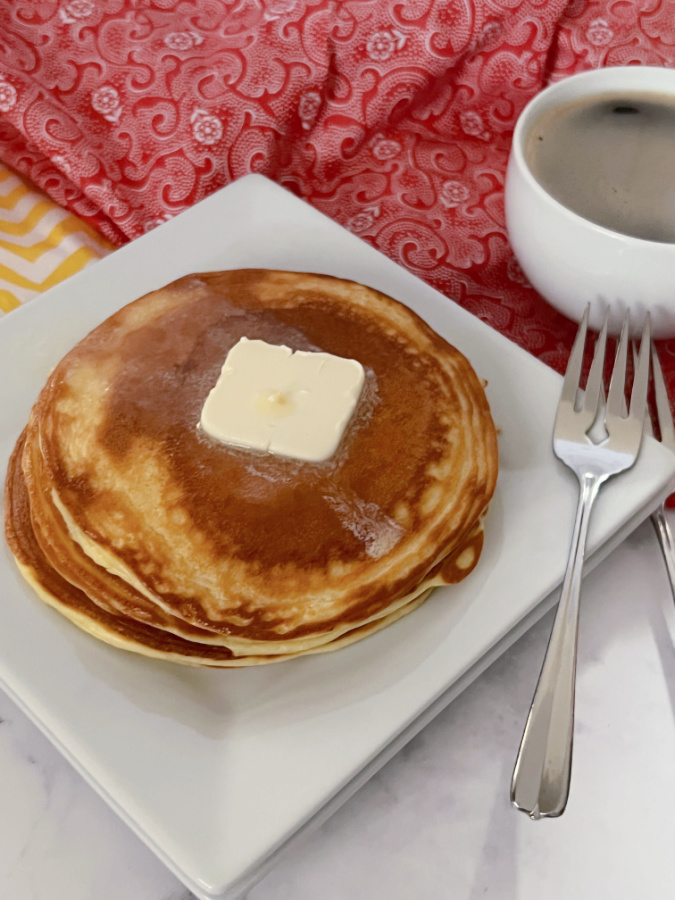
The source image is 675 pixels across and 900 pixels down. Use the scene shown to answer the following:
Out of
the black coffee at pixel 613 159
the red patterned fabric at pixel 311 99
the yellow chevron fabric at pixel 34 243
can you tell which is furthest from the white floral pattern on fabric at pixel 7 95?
the black coffee at pixel 613 159

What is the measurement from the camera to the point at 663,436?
1112 mm

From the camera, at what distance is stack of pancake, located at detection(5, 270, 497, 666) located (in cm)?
88

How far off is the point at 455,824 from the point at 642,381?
23.8 inches

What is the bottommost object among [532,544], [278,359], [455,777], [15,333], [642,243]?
[455,777]

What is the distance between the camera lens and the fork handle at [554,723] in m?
0.80

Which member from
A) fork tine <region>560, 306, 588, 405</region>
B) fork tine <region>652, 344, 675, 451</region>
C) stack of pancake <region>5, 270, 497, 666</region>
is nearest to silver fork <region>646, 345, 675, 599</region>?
fork tine <region>652, 344, 675, 451</region>

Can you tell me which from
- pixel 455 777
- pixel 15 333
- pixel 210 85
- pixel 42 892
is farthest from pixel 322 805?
pixel 210 85

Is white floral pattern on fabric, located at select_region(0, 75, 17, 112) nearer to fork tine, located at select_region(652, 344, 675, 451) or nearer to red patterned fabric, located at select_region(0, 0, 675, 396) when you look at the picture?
red patterned fabric, located at select_region(0, 0, 675, 396)

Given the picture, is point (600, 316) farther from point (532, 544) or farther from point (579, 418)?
point (532, 544)

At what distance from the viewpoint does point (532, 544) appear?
38.0 inches

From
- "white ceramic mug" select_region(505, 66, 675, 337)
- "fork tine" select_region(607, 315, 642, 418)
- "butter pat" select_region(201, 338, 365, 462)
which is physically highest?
"butter pat" select_region(201, 338, 365, 462)

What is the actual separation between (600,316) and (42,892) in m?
1.01

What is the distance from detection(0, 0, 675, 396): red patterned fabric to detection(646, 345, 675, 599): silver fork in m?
0.39

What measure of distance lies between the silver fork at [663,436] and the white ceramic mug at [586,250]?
0.25 feet
